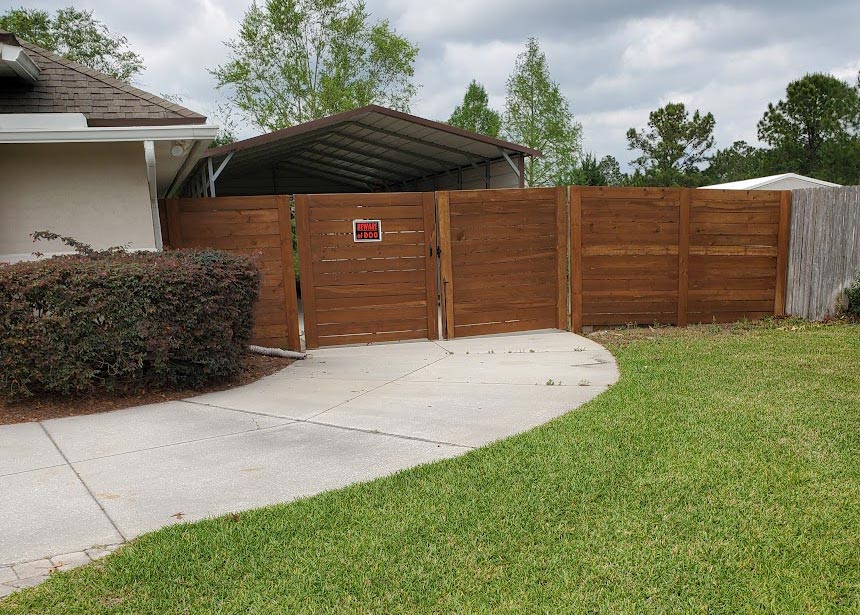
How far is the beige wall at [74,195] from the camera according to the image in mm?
7750

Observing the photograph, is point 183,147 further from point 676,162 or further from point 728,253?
point 676,162

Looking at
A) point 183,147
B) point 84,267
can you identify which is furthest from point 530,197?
point 84,267

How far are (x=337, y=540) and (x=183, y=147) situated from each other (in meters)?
6.20

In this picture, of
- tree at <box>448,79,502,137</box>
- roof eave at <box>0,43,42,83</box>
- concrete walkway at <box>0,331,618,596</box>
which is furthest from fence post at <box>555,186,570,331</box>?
tree at <box>448,79,502,137</box>

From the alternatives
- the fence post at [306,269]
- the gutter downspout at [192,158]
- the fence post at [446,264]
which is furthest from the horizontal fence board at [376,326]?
the gutter downspout at [192,158]

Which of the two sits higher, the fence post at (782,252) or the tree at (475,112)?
the tree at (475,112)

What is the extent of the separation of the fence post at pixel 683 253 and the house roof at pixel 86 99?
7013 millimetres

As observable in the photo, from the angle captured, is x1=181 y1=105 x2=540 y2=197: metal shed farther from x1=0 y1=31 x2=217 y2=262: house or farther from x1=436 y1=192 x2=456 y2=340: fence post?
x1=436 y1=192 x2=456 y2=340: fence post

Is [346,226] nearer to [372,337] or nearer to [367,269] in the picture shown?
[367,269]

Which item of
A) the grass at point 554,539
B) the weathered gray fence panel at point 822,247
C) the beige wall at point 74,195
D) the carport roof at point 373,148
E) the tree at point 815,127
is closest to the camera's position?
the grass at point 554,539

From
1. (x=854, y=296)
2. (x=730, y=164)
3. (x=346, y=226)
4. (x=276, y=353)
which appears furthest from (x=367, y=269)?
(x=730, y=164)

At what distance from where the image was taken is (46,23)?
26859 mm

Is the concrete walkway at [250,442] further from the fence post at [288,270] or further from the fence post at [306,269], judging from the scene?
the fence post at [306,269]

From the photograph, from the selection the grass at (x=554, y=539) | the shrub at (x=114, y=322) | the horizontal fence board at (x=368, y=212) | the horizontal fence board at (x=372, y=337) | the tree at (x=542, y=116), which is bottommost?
the horizontal fence board at (x=372, y=337)
